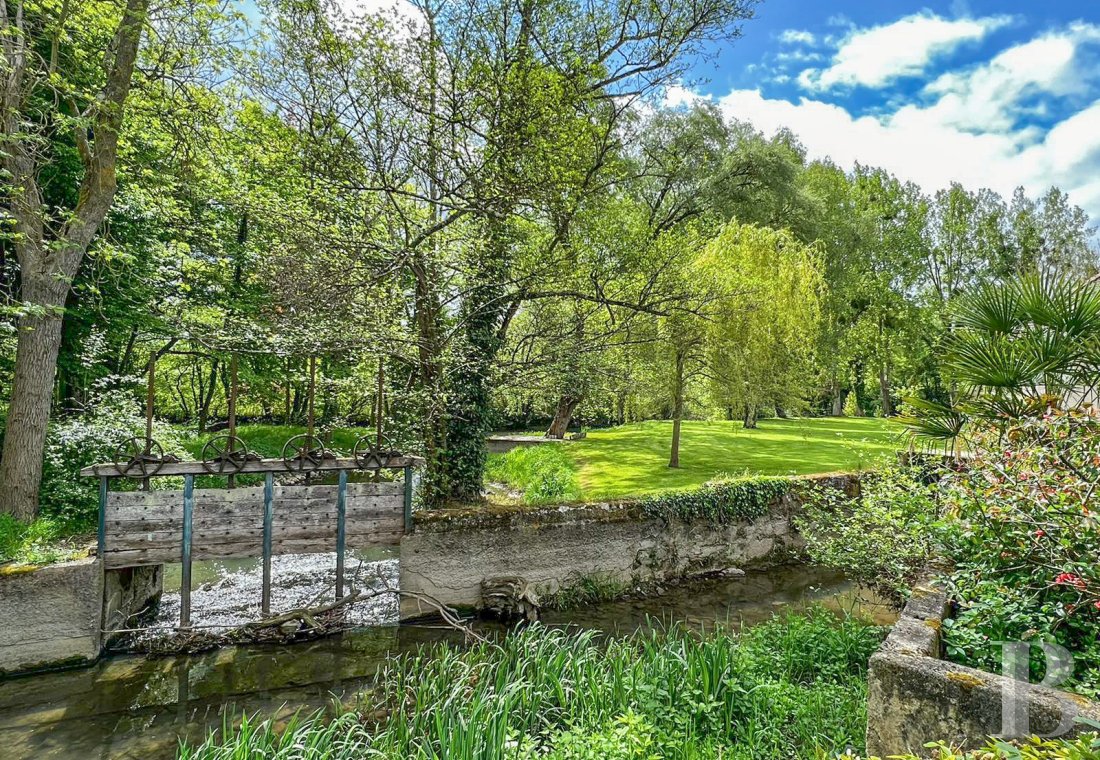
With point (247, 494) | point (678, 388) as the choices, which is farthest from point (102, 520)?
point (678, 388)

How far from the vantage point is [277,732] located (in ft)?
15.3

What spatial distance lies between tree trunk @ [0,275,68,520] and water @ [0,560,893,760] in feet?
8.61

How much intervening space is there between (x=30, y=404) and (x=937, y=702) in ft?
35.3

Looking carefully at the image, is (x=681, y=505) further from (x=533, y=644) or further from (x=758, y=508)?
(x=533, y=644)

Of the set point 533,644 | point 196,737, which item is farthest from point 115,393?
point 533,644

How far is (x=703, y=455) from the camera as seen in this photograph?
49.4 ft

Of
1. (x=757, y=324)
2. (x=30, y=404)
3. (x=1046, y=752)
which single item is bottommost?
(x=1046, y=752)

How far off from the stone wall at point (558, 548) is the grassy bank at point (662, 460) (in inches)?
47.2

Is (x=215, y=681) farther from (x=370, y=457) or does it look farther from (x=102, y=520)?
(x=370, y=457)

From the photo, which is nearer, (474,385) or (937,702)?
(937,702)

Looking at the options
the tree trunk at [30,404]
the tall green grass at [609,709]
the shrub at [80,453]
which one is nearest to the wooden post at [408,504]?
the tall green grass at [609,709]

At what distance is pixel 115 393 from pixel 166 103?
5.28m

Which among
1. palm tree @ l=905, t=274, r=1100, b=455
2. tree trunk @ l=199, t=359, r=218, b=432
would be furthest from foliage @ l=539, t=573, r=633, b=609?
tree trunk @ l=199, t=359, r=218, b=432

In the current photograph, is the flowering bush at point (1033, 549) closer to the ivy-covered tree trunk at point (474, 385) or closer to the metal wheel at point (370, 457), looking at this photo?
the metal wheel at point (370, 457)
